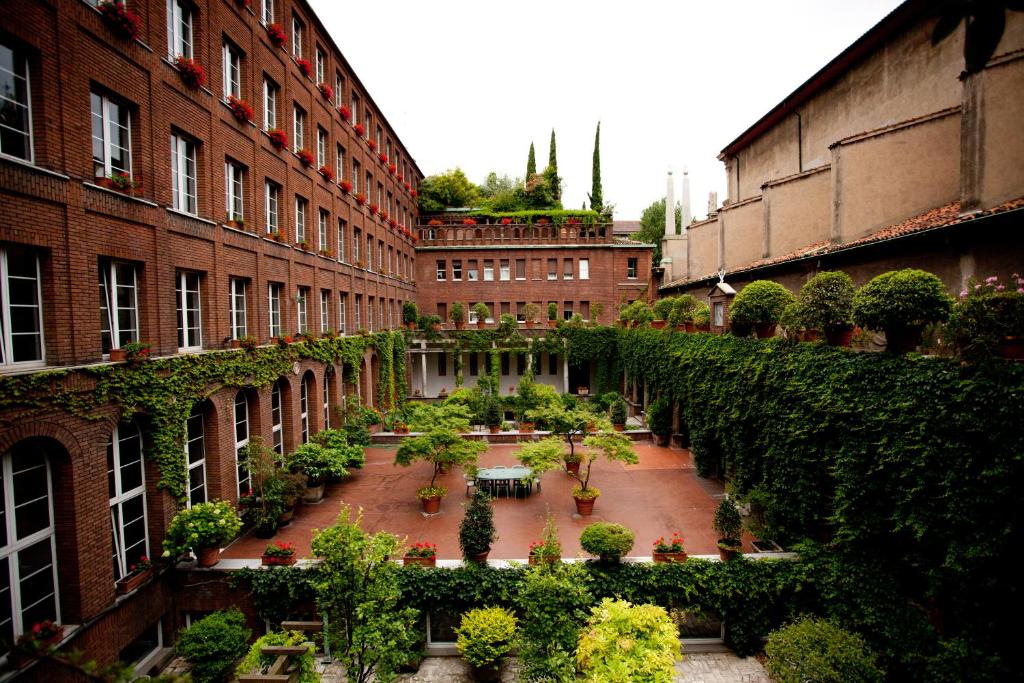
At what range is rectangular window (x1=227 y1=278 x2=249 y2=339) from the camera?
1367 centimetres

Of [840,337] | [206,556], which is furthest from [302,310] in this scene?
[840,337]

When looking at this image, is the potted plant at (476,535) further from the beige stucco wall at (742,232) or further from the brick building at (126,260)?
the beige stucco wall at (742,232)

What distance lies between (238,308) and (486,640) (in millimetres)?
11682

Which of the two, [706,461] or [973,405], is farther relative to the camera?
[706,461]

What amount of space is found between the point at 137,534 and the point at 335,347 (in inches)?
430

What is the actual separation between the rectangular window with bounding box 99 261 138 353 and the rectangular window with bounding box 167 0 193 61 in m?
5.39

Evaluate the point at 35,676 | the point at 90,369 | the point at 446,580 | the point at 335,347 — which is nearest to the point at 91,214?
the point at 90,369

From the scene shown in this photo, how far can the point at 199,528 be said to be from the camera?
1014cm

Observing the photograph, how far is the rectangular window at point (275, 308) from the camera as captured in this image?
1592cm

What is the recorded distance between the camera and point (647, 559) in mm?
10914

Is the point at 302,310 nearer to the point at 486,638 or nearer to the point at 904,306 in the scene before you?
the point at 486,638

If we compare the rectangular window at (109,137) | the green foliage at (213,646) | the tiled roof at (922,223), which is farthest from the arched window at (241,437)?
the tiled roof at (922,223)

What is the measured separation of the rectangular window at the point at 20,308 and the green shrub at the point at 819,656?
46.8ft

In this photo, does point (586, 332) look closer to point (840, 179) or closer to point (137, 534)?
point (840, 179)
